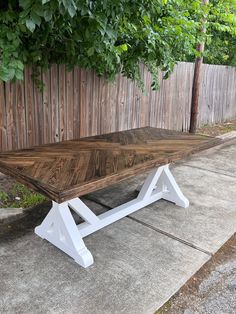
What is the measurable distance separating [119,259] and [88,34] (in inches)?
69.6

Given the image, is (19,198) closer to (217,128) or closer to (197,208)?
(197,208)

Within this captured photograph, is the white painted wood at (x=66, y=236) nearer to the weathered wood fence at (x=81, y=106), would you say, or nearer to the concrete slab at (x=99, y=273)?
the concrete slab at (x=99, y=273)

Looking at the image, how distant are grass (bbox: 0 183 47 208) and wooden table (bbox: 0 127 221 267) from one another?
1.92 feet

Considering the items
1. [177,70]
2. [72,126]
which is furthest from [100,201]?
[177,70]

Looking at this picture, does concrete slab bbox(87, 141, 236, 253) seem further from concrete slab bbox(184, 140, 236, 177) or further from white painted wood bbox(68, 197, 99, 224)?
white painted wood bbox(68, 197, 99, 224)

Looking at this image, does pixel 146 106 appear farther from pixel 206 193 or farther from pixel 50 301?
pixel 50 301

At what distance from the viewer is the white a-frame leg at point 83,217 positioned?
2.16 metres

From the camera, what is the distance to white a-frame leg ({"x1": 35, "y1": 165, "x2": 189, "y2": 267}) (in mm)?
2164

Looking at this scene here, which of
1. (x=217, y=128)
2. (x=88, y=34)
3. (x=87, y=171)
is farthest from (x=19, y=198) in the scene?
(x=217, y=128)

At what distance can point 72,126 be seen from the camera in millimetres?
3803

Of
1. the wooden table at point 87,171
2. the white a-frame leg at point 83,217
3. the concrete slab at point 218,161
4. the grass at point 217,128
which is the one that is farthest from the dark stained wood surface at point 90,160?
the grass at point 217,128

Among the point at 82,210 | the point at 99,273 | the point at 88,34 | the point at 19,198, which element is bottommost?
the point at 99,273

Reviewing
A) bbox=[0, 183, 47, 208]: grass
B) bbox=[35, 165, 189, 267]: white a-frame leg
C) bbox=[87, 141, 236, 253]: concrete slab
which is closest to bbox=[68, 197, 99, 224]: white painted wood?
bbox=[35, 165, 189, 267]: white a-frame leg

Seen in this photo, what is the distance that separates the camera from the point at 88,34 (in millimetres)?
2344
